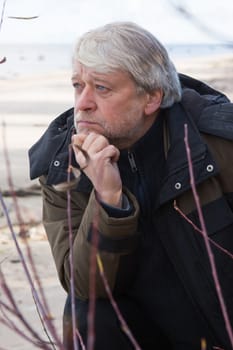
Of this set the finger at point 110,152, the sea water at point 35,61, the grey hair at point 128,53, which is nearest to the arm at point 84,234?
the finger at point 110,152

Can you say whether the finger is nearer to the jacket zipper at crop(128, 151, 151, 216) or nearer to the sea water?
the jacket zipper at crop(128, 151, 151, 216)

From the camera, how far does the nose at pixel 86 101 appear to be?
2609 millimetres

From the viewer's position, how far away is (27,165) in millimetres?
8234

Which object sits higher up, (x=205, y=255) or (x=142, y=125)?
(x=142, y=125)

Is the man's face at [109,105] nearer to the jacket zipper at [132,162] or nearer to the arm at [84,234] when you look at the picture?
the jacket zipper at [132,162]

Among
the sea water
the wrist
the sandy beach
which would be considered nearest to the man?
the wrist

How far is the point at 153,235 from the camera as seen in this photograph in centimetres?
279

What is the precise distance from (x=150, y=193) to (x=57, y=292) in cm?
183

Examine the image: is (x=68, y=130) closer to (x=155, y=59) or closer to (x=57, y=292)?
(x=155, y=59)

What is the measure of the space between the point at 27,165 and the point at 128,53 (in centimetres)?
567

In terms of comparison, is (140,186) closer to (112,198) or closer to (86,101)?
(112,198)

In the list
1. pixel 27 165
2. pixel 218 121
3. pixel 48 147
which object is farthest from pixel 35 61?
pixel 218 121

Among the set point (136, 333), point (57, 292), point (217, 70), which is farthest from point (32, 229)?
point (217, 70)

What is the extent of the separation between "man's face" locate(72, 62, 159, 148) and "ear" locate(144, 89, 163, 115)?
2 cm
